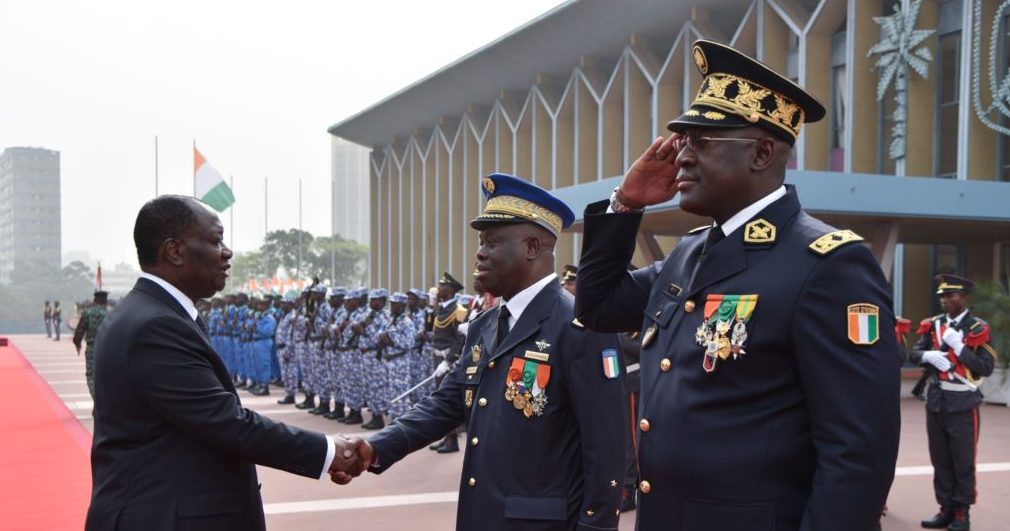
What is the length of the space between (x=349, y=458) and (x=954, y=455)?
500 cm

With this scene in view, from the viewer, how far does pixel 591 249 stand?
2289 millimetres

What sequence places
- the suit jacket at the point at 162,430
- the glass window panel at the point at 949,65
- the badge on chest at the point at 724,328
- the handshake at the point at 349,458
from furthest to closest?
the glass window panel at the point at 949,65, the handshake at the point at 349,458, the suit jacket at the point at 162,430, the badge on chest at the point at 724,328

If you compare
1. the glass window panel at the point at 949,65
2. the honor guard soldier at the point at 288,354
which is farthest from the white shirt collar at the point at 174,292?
the glass window panel at the point at 949,65

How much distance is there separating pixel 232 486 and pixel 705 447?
5.22ft

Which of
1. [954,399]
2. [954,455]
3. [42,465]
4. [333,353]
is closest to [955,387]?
[954,399]

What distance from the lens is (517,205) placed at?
3.27 m

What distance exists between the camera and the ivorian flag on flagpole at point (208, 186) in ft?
70.5

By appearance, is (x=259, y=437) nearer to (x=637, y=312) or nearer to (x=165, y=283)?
(x=165, y=283)

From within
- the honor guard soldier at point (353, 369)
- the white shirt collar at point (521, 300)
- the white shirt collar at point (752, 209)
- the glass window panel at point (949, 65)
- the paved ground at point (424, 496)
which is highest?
the glass window panel at point (949, 65)

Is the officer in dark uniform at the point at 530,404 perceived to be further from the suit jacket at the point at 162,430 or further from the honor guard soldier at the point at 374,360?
the honor guard soldier at the point at 374,360

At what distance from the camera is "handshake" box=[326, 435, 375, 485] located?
3.08 m

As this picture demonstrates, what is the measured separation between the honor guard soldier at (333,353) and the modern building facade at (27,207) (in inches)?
2896

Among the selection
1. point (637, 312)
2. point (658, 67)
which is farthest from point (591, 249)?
point (658, 67)

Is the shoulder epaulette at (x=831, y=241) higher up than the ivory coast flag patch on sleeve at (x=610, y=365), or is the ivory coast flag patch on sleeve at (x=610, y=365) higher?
the shoulder epaulette at (x=831, y=241)
